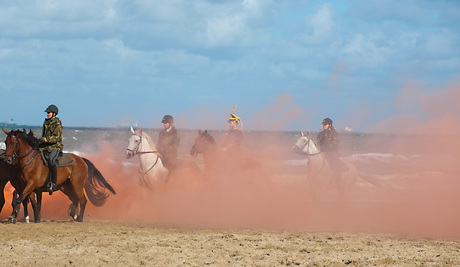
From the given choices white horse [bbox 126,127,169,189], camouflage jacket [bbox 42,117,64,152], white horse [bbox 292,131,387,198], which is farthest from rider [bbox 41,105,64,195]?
white horse [bbox 292,131,387,198]

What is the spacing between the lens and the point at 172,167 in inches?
704

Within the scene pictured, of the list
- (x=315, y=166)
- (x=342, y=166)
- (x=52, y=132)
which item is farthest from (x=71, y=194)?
(x=342, y=166)

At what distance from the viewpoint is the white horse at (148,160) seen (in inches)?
680

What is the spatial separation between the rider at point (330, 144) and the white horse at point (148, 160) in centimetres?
518

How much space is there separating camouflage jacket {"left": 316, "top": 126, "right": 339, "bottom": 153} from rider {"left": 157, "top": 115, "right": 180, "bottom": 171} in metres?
4.64

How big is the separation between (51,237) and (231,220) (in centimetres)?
619

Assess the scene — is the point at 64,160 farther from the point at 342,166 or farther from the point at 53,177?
the point at 342,166

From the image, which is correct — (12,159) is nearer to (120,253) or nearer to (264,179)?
(120,253)

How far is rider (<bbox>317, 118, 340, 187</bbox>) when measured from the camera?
18453 mm

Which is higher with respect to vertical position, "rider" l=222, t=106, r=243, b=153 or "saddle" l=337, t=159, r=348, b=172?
"rider" l=222, t=106, r=243, b=153

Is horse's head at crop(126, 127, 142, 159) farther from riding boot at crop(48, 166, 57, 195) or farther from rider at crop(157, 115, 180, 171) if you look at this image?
riding boot at crop(48, 166, 57, 195)

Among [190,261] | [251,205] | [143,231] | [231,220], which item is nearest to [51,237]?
[143,231]

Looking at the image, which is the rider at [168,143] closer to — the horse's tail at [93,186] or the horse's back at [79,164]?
the horse's tail at [93,186]

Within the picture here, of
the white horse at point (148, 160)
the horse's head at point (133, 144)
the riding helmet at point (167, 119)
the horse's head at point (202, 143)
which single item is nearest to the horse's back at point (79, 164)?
the horse's head at point (133, 144)
